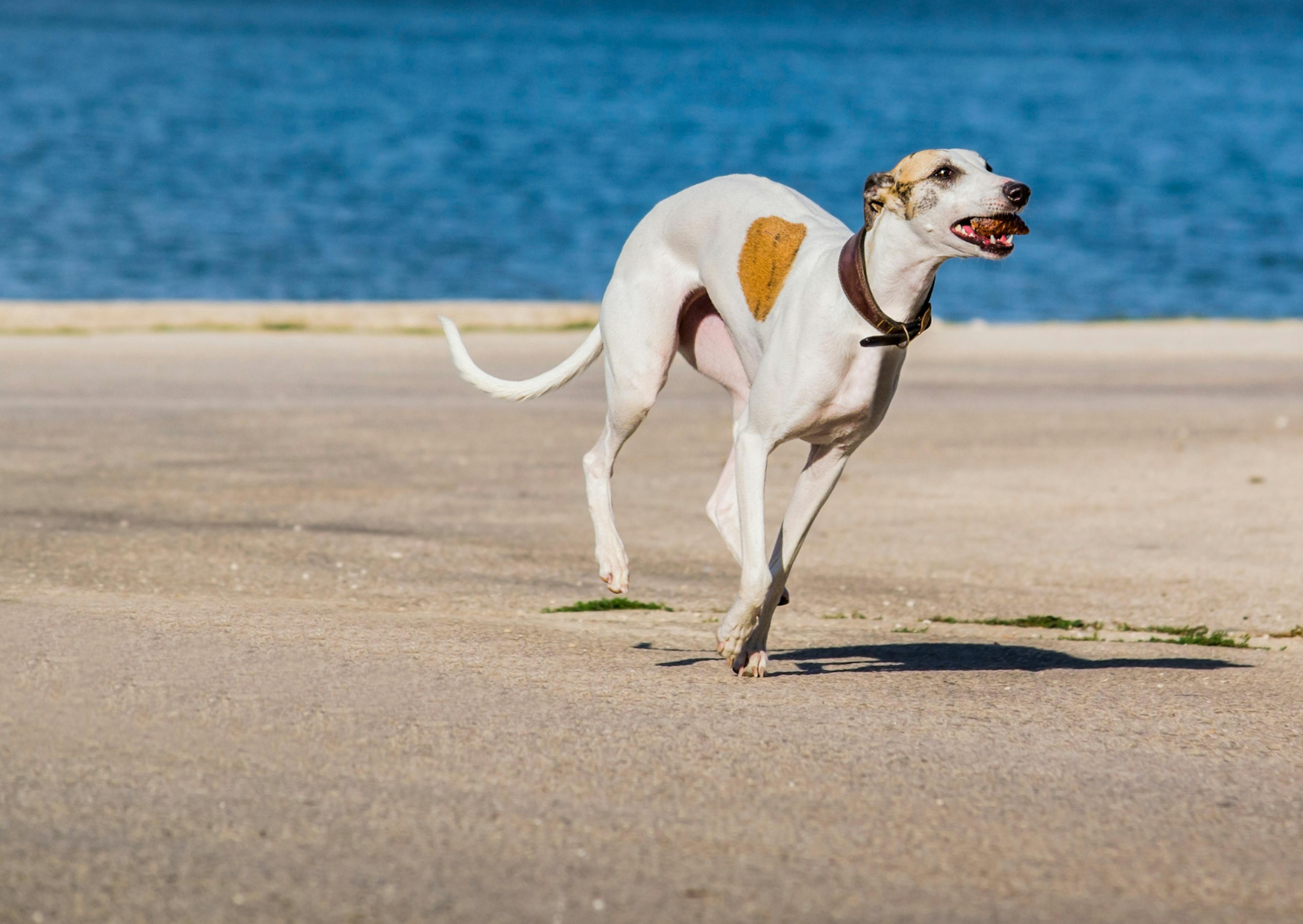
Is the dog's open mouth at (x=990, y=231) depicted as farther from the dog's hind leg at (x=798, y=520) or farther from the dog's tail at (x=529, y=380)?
the dog's tail at (x=529, y=380)

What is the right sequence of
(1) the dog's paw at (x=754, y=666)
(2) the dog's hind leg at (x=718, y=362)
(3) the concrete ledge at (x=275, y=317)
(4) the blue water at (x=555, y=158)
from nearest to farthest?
(1) the dog's paw at (x=754, y=666)
(2) the dog's hind leg at (x=718, y=362)
(3) the concrete ledge at (x=275, y=317)
(4) the blue water at (x=555, y=158)

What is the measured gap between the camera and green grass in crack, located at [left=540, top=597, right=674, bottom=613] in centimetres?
734

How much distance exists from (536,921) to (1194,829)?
1.76 m

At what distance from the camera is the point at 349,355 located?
1688cm

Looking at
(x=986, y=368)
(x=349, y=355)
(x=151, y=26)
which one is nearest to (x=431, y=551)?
(x=349, y=355)

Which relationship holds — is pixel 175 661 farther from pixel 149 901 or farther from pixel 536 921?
pixel 536 921

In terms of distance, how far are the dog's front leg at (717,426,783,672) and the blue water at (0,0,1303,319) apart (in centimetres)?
2148

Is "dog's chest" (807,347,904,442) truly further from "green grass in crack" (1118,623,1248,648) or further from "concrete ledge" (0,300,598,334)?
"concrete ledge" (0,300,598,334)

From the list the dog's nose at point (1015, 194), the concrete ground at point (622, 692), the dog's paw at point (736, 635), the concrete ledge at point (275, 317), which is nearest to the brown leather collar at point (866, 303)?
the dog's nose at point (1015, 194)

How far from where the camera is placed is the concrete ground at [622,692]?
3.86 meters

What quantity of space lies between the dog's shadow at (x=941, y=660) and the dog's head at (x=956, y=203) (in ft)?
5.54

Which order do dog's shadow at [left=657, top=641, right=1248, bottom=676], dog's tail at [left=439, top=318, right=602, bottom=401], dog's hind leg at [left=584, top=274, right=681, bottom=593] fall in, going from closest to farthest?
dog's shadow at [left=657, top=641, right=1248, bottom=676] → dog's hind leg at [left=584, top=274, right=681, bottom=593] → dog's tail at [left=439, top=318, right=602, bottom=401]

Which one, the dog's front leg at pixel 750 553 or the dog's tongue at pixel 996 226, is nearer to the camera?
the dog's tongue at pixel 996 226

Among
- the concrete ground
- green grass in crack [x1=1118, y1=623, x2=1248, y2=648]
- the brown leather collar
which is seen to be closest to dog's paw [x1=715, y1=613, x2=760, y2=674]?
the concrete ground
